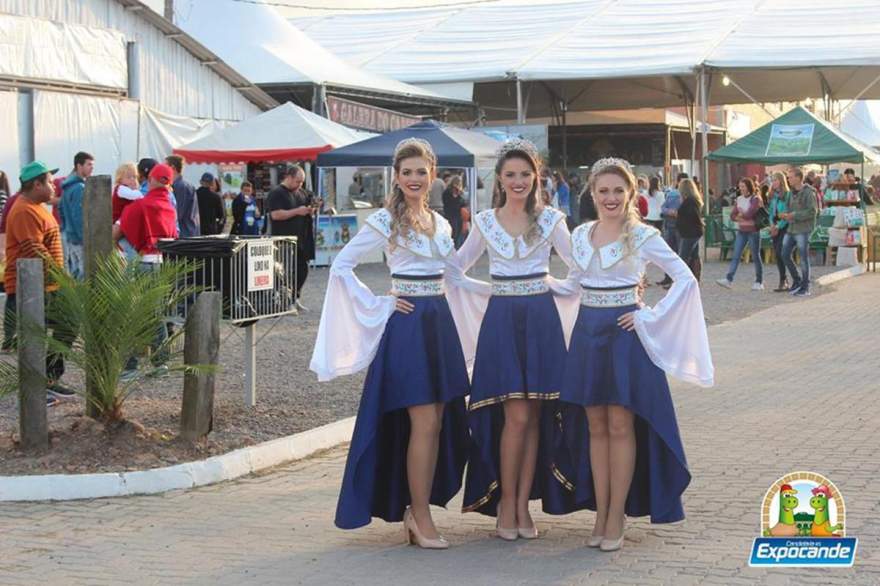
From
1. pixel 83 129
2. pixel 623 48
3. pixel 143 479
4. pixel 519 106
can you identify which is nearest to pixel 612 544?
pixel 143 479

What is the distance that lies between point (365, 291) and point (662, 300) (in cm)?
143

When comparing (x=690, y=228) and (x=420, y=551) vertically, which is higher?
(x=690, y=228)

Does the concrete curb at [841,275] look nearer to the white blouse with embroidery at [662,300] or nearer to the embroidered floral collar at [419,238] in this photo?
the white blouse with embroidery at [662,300]

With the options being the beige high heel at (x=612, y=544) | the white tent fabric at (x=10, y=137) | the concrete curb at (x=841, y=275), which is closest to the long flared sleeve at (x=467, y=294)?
the beige high heel at (x=612, y=544)

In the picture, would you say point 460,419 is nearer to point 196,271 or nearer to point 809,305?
point 196,271

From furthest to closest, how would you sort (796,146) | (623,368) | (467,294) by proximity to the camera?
(796,146) → (467,294) → (623,368)

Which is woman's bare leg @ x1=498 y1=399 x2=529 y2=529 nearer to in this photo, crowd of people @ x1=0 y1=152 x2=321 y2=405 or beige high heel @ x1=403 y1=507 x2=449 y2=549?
beige high heel @ x1=403 y1=507 x2=449 y2=549

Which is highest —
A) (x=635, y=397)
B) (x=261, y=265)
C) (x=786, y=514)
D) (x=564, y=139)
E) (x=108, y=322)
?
(x=564, y=139)

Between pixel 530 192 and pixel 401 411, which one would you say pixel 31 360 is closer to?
pixel 401 411

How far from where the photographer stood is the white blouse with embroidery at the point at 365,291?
269 inches

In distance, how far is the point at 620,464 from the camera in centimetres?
656

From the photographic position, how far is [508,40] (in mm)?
38938

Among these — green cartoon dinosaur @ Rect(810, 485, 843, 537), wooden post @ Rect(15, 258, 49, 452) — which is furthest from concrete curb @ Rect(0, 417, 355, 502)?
green cartoon dinosaur @ Rect(810, 485, 843, 537)

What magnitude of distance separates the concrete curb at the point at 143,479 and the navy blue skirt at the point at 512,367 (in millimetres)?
2163
